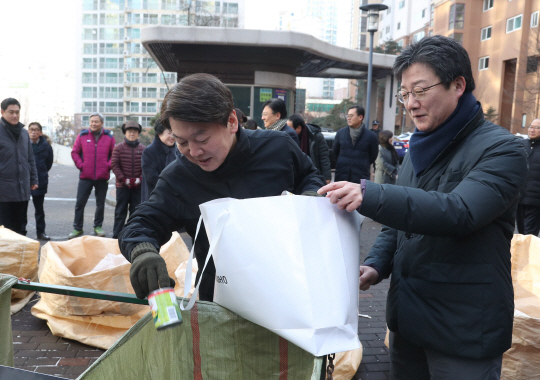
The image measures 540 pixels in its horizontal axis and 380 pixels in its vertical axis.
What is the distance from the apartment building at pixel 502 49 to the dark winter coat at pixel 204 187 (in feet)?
99.3

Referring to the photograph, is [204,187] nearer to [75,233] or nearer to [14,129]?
[14,129]

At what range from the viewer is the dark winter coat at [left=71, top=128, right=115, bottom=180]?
7723 millimetres

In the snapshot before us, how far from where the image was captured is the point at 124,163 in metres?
7.34

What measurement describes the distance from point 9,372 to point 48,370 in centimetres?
208

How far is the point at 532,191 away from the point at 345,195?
19.2 ft

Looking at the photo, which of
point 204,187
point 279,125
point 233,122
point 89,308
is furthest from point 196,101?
point 279,125

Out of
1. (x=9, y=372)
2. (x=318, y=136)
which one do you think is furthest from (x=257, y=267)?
(x=318, y=136)

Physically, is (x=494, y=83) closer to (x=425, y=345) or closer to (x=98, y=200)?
(x=98, y=200)

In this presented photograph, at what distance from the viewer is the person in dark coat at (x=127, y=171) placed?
7316 millimetres

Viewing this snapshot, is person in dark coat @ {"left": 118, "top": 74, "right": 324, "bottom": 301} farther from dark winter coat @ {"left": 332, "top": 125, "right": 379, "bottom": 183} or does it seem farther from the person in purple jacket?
the person in purple jacket

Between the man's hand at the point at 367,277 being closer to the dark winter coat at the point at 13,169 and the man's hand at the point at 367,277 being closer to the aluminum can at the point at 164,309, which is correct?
the aluminum can at the point at 164,309

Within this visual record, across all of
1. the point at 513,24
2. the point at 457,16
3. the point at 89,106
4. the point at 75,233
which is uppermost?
the point at 457,16

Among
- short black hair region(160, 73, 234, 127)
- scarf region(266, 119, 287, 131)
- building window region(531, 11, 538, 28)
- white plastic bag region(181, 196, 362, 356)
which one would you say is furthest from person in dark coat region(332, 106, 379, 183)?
building window region(531, 11, 538, 28)

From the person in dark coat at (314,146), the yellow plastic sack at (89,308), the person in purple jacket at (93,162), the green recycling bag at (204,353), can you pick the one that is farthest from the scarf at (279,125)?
the green recycling bag at (204,353)
